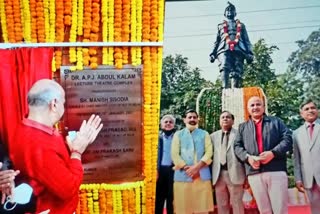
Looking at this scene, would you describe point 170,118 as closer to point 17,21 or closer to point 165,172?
point 165,172

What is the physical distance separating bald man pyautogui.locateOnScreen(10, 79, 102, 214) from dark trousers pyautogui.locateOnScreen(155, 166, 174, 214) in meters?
0.20

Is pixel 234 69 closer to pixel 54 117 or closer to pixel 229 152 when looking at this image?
pixel 229 152

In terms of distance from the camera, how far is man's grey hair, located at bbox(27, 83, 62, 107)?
4.12 feet

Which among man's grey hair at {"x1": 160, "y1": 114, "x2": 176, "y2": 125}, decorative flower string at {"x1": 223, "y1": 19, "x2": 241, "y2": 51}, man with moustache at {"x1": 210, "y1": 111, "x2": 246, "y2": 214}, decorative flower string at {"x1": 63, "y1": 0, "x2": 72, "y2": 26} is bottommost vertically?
man with moustache at {"x1": 210, "y1": 111, "x2": 246, "y2": 214}

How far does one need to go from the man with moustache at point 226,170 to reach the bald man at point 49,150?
32 cm

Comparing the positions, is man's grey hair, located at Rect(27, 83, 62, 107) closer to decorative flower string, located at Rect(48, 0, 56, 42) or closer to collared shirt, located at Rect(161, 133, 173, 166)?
decorative flower string, located at Rect(48, 0, 56, 42)

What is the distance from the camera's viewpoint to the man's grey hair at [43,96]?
1256 mm

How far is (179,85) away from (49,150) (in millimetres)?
373

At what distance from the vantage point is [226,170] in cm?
130

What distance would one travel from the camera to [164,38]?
1312 mm

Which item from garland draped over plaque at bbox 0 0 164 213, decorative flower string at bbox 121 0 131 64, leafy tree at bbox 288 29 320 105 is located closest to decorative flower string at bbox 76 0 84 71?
garland draped over plaque at bbox 0 0 164 213

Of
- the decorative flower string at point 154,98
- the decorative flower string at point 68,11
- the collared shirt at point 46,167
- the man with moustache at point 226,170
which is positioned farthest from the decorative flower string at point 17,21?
the man with moustache at point 226,170

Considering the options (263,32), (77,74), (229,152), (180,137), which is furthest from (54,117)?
(263,32)

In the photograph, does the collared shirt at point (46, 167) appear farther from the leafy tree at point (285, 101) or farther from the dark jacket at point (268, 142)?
the leafy tree at point (285, 101)
